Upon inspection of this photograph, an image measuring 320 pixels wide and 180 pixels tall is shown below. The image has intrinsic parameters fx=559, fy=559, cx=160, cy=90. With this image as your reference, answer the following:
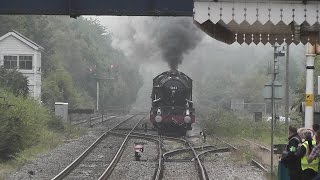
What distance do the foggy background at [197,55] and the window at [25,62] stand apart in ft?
27.0

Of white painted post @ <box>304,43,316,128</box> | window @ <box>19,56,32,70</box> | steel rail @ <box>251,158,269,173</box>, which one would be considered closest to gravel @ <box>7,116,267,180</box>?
steel rail @ <box>251,158,269,173</box>

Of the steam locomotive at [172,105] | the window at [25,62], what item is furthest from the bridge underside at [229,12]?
the window at [25,62]

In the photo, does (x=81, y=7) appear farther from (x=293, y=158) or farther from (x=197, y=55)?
(x=197, y=55)

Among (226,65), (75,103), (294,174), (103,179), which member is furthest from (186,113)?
(226,65)

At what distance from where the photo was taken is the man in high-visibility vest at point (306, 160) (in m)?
8.55

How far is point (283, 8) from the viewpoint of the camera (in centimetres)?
746

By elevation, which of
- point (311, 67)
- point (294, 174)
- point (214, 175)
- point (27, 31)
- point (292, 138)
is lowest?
point (214, 175)

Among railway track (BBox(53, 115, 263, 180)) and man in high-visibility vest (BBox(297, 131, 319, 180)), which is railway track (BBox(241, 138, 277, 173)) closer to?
railway track (BBox(53, 115, 263, 180))

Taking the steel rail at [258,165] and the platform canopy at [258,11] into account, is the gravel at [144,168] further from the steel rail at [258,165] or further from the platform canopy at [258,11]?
the platform canopy at [258,11]

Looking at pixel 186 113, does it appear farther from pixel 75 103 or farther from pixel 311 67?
pixel 75 103

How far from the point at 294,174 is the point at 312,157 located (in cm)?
99

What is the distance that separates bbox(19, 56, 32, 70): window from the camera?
4425 centimetres

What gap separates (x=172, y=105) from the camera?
30047 mm

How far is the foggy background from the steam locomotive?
473 centimetres
